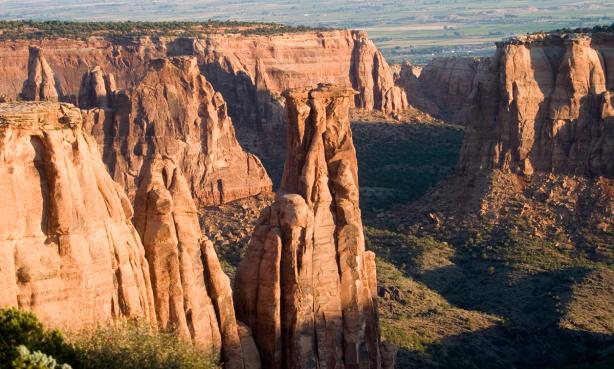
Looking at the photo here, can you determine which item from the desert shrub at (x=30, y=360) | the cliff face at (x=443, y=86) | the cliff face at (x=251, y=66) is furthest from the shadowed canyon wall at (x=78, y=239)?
the cliff face at (x=443, y=86)

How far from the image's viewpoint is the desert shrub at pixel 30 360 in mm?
Result: 30184

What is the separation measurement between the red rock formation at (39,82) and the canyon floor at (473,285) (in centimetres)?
2410

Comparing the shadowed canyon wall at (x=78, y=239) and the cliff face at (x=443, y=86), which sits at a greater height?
the shadowed canyon wall at (x=78, y=239)

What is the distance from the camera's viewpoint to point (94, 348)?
3431 cm

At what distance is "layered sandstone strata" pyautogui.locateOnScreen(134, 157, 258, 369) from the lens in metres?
38.6

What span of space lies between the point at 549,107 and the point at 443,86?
189ft

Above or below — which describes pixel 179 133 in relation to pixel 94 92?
below

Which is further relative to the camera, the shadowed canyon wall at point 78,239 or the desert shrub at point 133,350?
the shadowed canyon wall at point 78,239

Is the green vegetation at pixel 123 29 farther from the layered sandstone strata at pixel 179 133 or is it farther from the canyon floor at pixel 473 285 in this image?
the layered sandstone strata at pixel 179 133

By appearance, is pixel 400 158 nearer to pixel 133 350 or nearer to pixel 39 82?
pixel 39 82

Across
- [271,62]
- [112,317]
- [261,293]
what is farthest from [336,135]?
[271,62]

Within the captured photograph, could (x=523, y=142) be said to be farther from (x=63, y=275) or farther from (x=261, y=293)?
(x=63, y=275)

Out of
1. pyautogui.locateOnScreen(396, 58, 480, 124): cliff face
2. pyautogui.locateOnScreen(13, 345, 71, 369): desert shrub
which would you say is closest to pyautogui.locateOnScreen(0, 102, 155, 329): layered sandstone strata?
pyautogui.locateOnScreen(13, 345, 71, 369): desert shrub

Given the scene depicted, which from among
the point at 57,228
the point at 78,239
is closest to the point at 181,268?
the point at 78,239
